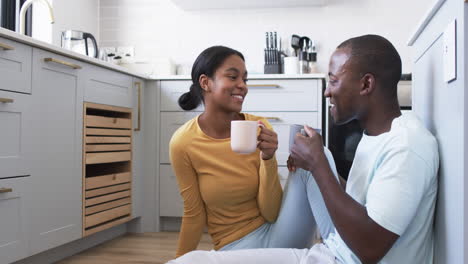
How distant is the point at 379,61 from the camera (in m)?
0.98

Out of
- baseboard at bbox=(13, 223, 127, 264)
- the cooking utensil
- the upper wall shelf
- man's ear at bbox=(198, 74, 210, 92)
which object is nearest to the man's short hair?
man's ear at bbox=(198, 74, 210, 92)

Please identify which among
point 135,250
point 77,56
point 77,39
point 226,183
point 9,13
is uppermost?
point 9,13

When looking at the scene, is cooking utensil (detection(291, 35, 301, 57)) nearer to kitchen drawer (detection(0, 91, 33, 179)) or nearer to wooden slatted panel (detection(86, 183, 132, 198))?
wooden slatted panel (detection(86, 183, 132, 198))

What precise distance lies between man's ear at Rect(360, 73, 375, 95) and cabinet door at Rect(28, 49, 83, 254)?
158 centimetres

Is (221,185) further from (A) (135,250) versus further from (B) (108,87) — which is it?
(B) (108,87)

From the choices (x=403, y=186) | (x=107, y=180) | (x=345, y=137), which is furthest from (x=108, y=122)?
(x=403, y=186)

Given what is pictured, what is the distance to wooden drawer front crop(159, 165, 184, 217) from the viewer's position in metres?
3.12

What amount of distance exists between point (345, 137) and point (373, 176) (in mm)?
1995

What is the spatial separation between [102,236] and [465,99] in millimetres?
2452

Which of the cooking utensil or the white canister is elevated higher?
the cooking utensil

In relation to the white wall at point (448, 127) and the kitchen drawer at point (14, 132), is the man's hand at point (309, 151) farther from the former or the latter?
the kitchen drawer at point (14, 132)

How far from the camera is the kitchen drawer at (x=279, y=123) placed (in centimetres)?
298

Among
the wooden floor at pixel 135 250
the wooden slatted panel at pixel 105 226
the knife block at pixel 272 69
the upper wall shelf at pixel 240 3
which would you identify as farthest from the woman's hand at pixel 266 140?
the upper wall shelf at pixel 240 3

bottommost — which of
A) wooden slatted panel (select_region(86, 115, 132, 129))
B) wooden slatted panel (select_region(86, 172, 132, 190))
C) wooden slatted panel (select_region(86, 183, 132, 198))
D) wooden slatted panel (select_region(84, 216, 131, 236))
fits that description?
wooden slatted panel (select_region(84, 216, 131, 236))
